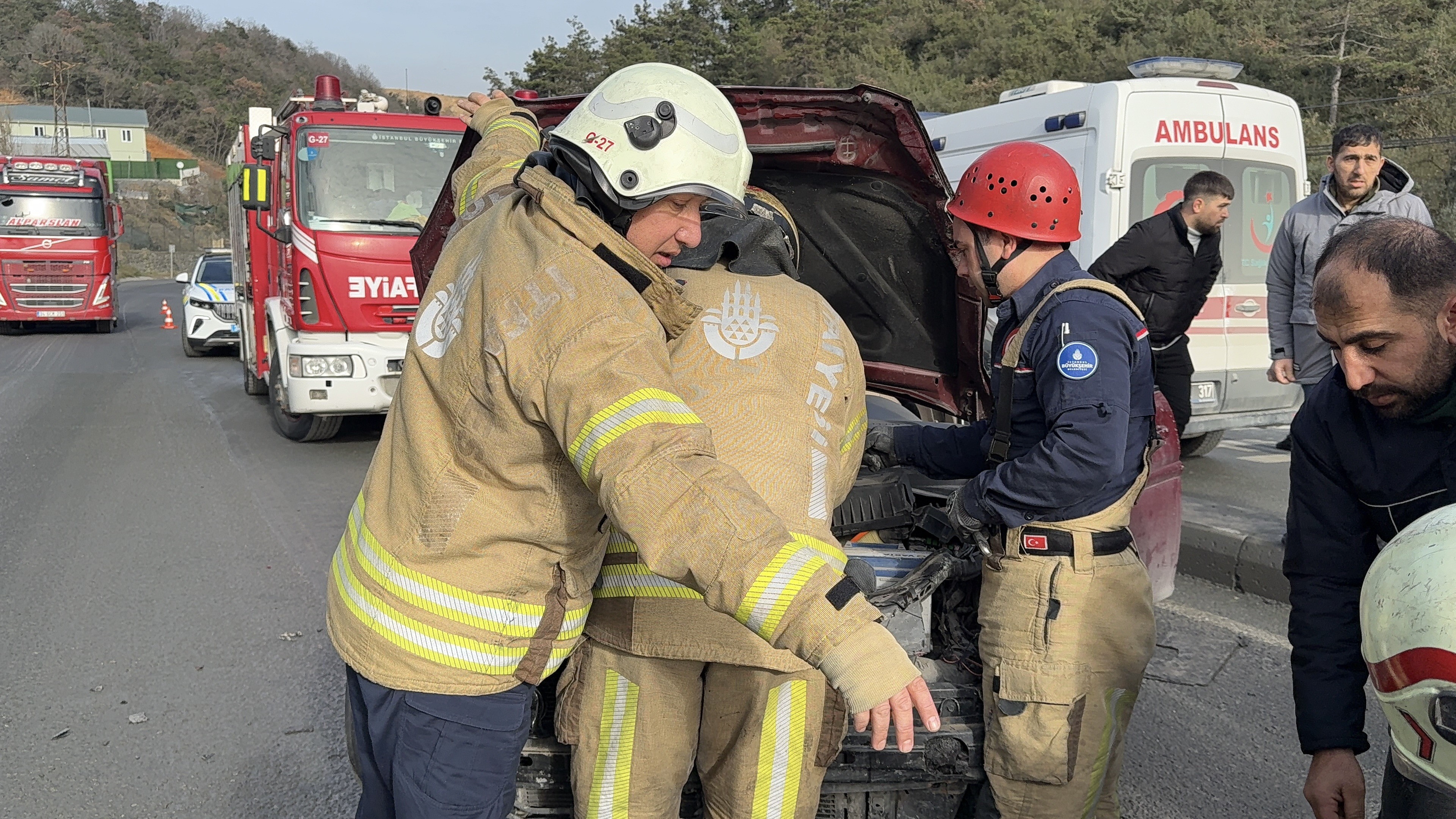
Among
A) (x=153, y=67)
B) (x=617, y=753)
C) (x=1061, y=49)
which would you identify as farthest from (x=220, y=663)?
(x=153, y=67)

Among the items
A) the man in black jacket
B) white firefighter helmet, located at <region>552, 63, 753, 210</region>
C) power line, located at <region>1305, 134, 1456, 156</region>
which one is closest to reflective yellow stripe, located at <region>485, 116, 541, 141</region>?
white firefighter helmet, located at <region>552, 63, 753, 210</region>

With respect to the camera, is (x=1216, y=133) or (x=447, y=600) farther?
(x=1216, y=133)

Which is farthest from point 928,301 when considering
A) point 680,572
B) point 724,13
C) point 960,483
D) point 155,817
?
point 724,13

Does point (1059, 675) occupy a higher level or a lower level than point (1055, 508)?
lower

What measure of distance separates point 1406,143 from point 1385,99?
802cm

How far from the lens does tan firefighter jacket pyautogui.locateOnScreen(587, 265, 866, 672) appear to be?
2.28m

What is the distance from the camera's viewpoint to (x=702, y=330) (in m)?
2.40

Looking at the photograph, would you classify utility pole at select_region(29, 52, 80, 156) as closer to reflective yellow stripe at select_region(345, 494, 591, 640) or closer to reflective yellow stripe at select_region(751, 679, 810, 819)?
reflective yellow stripe at select_region(345, 494, 591, 640)

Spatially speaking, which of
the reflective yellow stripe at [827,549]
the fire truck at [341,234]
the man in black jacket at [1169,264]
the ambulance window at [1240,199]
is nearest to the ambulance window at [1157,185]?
the ambulance window at [1240,199]

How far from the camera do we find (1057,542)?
2711mm

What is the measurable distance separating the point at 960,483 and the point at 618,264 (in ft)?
6.33

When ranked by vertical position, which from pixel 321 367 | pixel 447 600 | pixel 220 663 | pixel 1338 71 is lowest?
pixel 220 663

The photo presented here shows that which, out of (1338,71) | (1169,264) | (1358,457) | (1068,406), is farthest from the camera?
(1338,71)

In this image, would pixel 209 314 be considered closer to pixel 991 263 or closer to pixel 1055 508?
pixel 991 263
